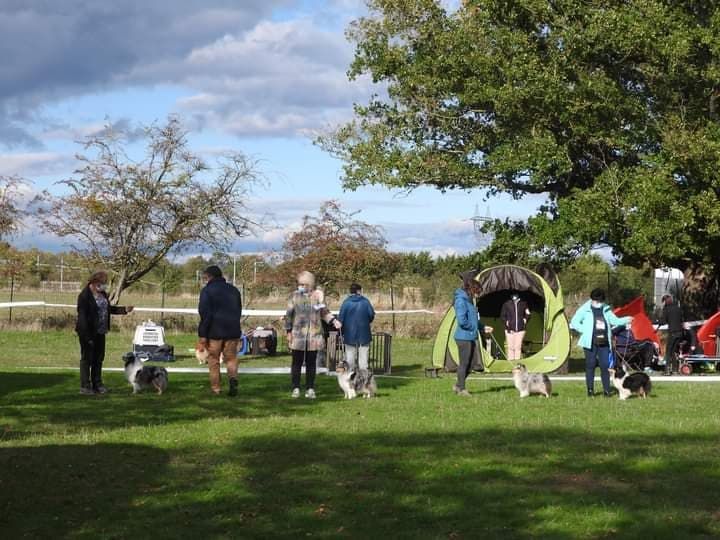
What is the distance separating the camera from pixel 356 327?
1722 cm

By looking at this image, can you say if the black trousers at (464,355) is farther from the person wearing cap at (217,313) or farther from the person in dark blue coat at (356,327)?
the person wearing cap at (217,313)

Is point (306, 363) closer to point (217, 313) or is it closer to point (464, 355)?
point (217, 313)

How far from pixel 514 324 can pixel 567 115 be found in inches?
194

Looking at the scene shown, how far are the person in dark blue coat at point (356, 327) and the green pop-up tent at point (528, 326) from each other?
458cm

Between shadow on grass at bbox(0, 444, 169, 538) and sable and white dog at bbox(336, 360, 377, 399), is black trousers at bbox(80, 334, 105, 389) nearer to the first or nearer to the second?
sable and white dog at bbox(336, 360, 377, 399)

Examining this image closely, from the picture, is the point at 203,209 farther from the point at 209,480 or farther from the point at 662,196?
the point at 209,480

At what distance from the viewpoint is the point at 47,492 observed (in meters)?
8.73

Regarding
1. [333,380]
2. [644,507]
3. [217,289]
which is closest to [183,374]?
[333,380]

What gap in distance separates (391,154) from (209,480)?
734 inches

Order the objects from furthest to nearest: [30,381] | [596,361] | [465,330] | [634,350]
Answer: [634,350]
[30,381]
[465,330]
[596,361]

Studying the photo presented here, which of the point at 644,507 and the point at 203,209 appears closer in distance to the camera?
the point at 644,507

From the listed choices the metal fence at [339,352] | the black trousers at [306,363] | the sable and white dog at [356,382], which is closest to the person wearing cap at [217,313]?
the black trousers at [306,363]

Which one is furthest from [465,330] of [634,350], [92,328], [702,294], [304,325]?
[702,294]

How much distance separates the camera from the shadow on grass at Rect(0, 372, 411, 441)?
12898 millimetres
